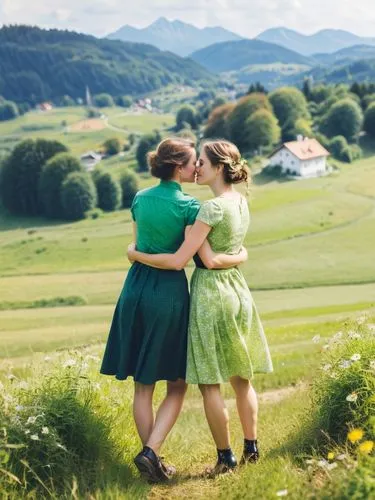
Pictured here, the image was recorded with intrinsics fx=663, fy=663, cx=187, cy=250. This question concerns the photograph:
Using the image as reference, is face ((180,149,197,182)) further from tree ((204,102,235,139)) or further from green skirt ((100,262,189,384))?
tree ((204,102,235,139))

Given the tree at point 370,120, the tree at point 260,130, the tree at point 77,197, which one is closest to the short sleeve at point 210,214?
the tree at point 77,197

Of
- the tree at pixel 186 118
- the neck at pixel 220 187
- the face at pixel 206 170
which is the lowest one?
the tree at pixel 186 118

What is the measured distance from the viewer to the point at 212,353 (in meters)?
6.57

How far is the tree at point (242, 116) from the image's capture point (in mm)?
100250

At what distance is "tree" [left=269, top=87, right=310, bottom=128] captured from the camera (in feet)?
350

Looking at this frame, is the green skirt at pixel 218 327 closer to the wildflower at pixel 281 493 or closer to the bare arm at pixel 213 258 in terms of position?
the bare arm at pixel 213 258

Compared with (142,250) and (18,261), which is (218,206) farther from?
(18,261)

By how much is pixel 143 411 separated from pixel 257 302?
28.1 metres

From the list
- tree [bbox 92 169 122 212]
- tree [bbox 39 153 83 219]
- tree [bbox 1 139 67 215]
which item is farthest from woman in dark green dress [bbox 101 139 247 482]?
tree [bbox 1 139 67 215]

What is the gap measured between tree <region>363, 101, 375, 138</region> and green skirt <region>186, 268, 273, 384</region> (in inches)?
3889

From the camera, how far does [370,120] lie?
331 ft

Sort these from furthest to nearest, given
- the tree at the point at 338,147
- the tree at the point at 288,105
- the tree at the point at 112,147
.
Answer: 1. the tree at the point at 112,147
2. the tree at the point at 288,105
3. the tree at the point at 338,147

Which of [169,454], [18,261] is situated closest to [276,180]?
[18,261]

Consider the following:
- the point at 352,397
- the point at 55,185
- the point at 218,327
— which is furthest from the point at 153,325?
the point at 55,185
